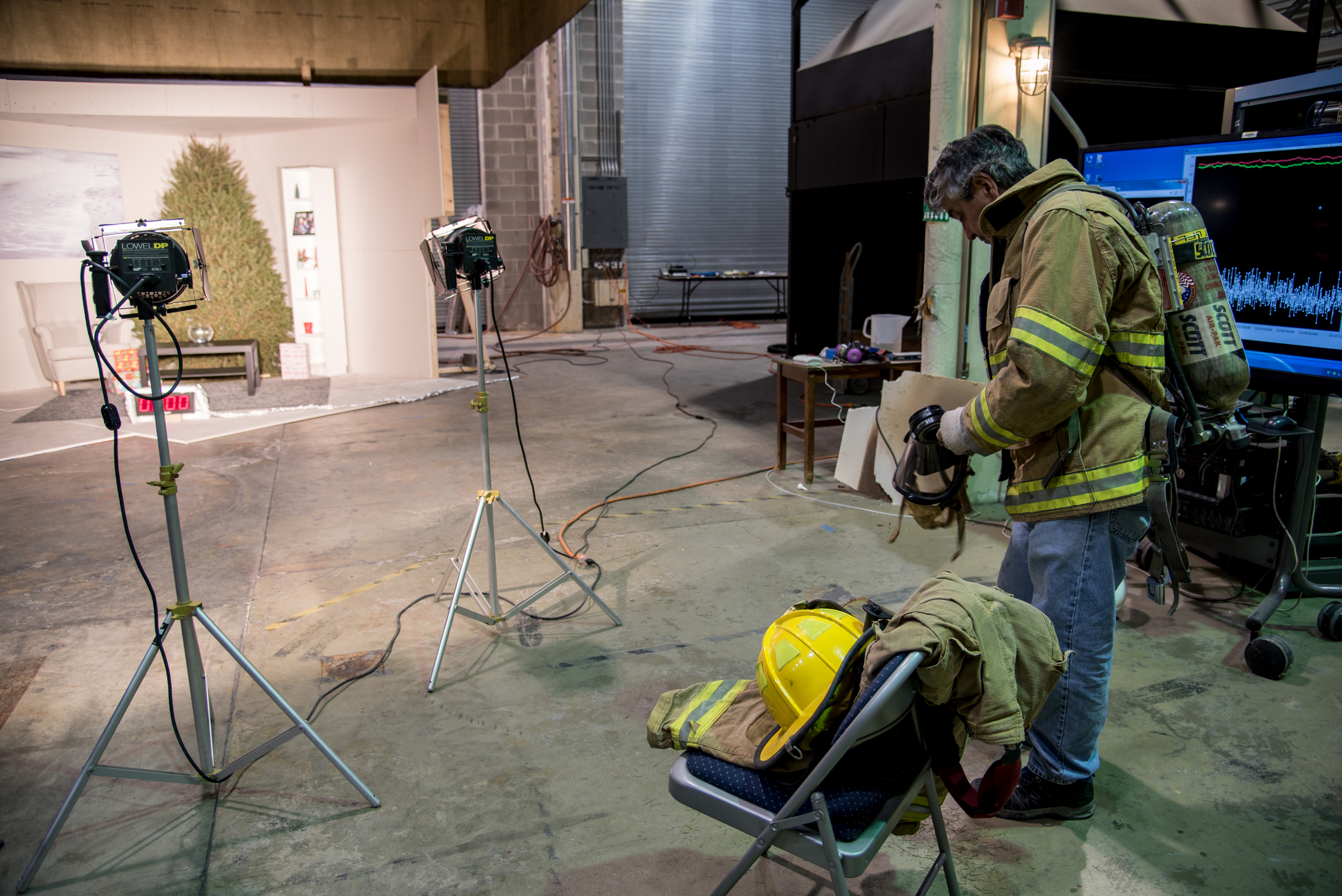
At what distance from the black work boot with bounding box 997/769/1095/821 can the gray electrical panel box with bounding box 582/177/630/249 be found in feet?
40.4

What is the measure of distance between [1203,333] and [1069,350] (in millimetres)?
647

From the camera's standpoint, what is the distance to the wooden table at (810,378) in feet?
18.1

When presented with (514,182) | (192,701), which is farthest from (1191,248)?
(514,182)

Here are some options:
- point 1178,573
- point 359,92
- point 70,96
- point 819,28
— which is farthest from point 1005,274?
point 819,28

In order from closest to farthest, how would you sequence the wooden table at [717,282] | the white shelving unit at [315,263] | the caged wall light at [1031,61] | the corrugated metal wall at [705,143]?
the caged wall light at [1031,61] < the white shelving unit at [315,263] < the corrugated metal wall at [705,143] < the wooden table at [717,282]

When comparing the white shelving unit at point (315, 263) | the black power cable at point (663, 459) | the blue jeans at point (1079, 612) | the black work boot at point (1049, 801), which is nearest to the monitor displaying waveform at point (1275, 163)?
the blue jeans at point (1079, 612)

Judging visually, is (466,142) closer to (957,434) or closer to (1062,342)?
(957,434)

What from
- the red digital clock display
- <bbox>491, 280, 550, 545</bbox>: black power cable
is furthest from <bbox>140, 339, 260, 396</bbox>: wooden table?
<bbox>491, 280, 550, 545</bbox>: black power cable

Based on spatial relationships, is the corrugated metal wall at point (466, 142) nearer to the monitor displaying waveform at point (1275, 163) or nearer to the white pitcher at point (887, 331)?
the white pitcher at point (887, 331)

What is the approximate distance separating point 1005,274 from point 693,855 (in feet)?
5.60

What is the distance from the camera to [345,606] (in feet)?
13.0

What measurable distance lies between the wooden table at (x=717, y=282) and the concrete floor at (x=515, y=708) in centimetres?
903

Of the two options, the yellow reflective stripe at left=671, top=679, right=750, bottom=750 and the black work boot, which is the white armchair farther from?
the black work boot

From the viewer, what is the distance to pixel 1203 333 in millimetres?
2422
